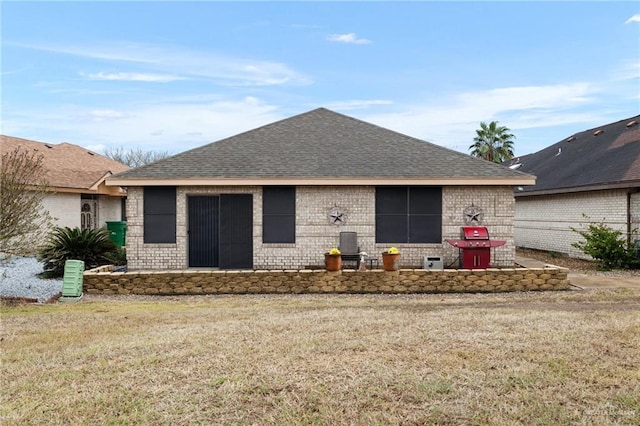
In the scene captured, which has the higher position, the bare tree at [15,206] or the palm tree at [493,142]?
the palm tree at [493,142]

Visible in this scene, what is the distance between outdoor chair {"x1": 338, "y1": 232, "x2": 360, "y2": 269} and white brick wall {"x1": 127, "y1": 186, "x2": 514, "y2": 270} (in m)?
0.17

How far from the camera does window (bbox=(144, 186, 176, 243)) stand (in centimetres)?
1400

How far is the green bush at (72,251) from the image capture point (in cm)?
1430

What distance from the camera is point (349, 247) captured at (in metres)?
13.8

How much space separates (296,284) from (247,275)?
1.20 meters

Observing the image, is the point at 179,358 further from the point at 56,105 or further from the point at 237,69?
the point at 56,105

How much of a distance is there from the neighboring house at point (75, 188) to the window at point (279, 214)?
29.6ft

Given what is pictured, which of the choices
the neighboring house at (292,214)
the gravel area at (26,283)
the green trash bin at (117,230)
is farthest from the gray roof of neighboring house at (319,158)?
the green trash bin at (117,230)

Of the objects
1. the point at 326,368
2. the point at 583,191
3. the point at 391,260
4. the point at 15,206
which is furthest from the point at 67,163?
the point at 326,368

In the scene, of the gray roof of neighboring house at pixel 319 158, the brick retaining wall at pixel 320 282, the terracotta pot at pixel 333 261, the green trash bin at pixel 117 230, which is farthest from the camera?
the green trash bin at pixel 117 230

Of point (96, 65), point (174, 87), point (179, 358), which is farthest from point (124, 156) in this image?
point (179, 358)

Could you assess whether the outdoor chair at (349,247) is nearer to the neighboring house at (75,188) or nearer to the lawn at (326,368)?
the lawn at (326,368)

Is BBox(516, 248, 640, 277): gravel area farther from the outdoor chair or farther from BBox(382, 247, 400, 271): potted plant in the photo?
the outdoor chair

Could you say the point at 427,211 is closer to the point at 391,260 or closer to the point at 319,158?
the point at 391,260
